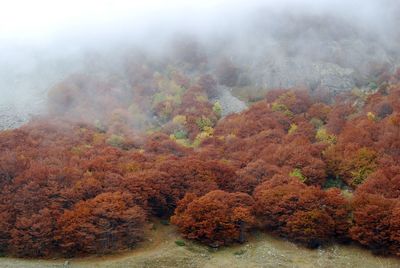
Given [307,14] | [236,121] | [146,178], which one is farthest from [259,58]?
[146,178]

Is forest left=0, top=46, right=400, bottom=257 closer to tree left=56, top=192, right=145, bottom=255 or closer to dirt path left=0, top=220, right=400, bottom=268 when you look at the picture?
tree left=56, top=192, right=145, bottom=255

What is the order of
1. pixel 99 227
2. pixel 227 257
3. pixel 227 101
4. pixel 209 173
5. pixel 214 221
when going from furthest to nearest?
pixel 227 101 → pixel 209 173 → pixel 214 221 → pixel 99 227 → pixel 227 257

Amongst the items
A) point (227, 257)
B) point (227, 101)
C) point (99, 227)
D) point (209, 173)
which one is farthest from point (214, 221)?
point (227, 101)

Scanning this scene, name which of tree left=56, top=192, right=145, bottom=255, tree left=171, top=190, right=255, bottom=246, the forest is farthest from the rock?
tree left=56, top=192, right=145, bottom=255

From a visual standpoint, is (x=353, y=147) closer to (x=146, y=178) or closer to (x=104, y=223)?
(x=146, y=178)

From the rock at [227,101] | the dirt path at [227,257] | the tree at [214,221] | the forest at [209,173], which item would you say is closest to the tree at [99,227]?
→ the forest at [209,173]

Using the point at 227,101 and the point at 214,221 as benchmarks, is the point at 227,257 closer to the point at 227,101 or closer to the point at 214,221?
the point at 214,221

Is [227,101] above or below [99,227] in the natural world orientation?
above
